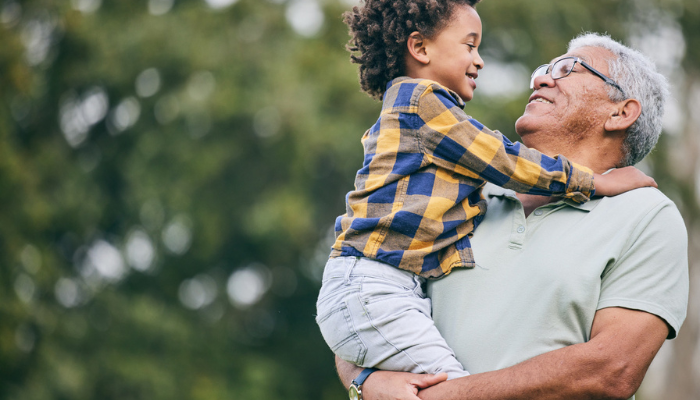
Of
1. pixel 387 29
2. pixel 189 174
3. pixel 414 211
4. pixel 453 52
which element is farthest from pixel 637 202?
pixel 189 174

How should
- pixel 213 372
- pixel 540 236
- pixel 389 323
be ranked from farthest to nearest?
pixel 213 372 → pixel 540 236 → pixel 389 323

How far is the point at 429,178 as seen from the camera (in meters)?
2.35

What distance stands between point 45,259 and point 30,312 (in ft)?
3.06

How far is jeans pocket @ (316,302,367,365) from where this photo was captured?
2316 millimetres

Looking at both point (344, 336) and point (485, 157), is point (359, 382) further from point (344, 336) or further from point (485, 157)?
point (485, 157)

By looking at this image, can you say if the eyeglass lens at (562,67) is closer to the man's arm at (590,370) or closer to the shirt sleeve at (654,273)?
the shirt sleeve at (654,273)

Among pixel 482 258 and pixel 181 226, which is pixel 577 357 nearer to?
pixel 482 258

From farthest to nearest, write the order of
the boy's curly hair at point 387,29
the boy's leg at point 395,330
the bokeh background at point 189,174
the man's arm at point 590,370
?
the bokeh background at point 189,174 → the boy's curly hair at point 387,29 → the boy's leg at point 395,330 → the man's arm at point 590,370

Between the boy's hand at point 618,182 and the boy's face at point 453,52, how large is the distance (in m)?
0.58

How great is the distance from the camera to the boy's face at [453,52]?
104 inches

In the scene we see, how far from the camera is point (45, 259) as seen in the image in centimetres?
1224

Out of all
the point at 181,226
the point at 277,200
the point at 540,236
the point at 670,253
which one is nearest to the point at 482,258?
the point at 540,236

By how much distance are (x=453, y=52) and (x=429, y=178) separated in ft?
1.79

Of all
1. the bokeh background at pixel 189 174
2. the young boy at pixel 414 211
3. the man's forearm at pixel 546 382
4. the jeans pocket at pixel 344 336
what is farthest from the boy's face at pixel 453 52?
the bokeh background at pixel 189 174
